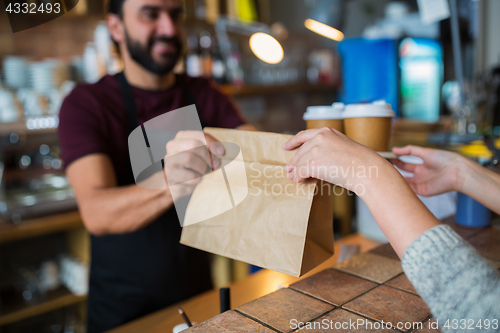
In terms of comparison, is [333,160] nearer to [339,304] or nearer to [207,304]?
[339,304]

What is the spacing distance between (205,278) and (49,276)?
104 cm

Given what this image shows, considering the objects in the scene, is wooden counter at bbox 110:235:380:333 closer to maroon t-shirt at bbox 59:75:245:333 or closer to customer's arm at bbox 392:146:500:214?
maroon t-shirt at bbox 59:75:245:333

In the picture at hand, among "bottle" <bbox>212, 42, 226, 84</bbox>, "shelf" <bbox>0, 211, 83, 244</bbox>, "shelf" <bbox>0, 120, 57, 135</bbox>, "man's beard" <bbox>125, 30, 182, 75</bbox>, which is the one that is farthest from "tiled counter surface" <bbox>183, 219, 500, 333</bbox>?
"bottle" <bbox>212, 42, 226, 84</bbox>

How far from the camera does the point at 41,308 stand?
1.90 metres

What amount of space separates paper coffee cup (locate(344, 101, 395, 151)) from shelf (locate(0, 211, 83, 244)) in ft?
5.35

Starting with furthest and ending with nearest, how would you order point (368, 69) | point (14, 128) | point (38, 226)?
point (368, 69), point (14, 128), point (38, 226)

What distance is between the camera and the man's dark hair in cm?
141

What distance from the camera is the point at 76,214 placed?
1980 millimetres

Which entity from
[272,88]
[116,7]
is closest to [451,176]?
[116,7]

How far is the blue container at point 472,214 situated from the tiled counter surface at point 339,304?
181 millimetres

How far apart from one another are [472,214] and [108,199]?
97 centimetres

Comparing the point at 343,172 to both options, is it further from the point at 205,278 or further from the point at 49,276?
the point at 49,276

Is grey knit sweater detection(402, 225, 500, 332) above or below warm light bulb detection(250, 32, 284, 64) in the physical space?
below

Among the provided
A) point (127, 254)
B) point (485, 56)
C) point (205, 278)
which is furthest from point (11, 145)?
point (485, 56)
